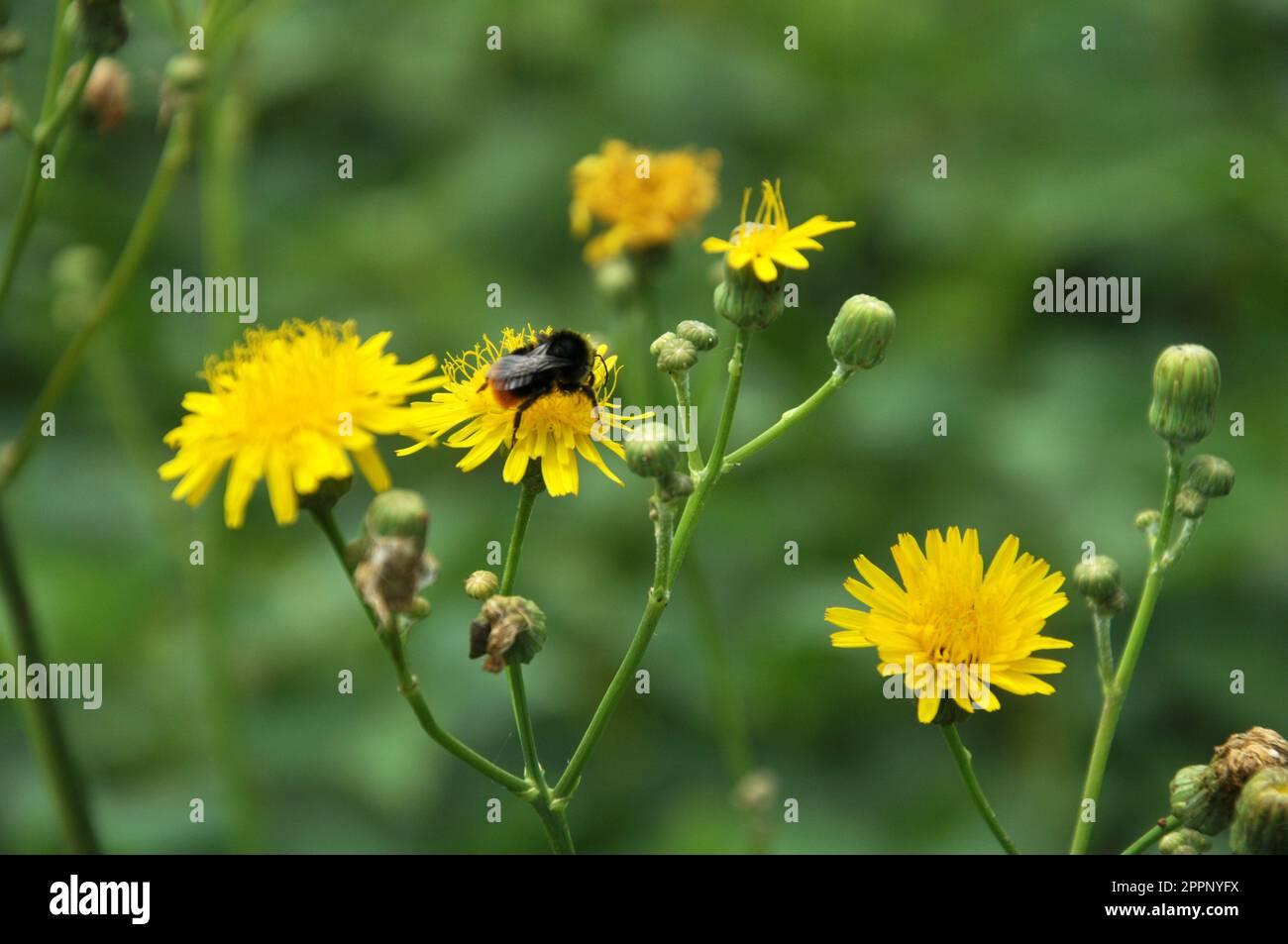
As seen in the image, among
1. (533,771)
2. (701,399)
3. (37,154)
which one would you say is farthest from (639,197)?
(533,771)

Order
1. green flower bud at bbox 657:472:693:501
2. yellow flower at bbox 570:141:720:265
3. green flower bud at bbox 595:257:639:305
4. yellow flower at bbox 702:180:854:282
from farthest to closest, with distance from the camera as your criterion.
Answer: yellow flower at bbox 570:141:720:265 < green flower bud at bbox 595:257:639:305 < yellow flower at bbox 702:180:854:282 < green flower bud at bbox 657:472:693:501

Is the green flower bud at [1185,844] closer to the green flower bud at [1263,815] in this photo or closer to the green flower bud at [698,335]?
the green flower bud at [1263,815]

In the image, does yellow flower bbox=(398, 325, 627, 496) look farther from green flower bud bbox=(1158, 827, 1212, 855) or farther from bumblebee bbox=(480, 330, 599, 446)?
green flower bud bbox=(1158, 827, 1212, 855)

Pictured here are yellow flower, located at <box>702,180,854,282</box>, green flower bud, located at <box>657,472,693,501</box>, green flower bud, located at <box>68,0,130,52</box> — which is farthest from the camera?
green flower bud, located at <box>68,0,130,52</box>

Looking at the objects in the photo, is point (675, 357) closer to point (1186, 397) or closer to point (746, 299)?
point (746, 299)

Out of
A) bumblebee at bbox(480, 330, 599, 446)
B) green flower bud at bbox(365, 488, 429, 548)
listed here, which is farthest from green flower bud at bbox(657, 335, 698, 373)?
green flower bud at bbox(365, 488, 429, 548)
